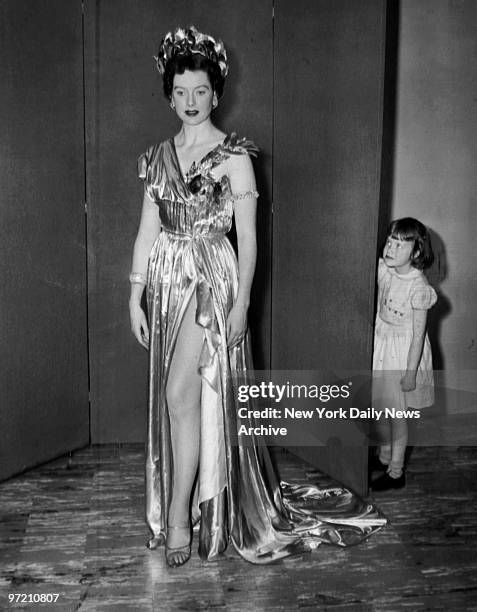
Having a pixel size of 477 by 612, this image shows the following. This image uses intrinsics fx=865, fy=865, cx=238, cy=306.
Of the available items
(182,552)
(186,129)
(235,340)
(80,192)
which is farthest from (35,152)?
(182,552)

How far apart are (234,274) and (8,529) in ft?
3.70

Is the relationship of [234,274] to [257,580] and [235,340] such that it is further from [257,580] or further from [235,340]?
[257,580]

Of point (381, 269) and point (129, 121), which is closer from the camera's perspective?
point (381, 269)

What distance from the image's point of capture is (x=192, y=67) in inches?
97.7

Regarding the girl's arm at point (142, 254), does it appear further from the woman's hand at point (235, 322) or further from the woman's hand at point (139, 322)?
the woman's hand at point (235, 322)

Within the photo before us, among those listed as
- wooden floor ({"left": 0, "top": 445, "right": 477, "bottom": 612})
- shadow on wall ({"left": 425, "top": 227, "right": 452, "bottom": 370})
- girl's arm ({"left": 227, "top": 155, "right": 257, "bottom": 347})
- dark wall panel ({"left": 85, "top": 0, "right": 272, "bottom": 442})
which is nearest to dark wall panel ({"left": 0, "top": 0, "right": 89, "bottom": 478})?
dark wall panel ({"left": 85, "top": 0, "right": 272, "bottom": 442})

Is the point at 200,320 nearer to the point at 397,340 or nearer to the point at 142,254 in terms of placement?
the point at 142,254

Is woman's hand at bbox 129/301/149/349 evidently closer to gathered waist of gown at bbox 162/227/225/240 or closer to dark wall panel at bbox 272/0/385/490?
gathered waist of gown at bbox 162/227/225/240

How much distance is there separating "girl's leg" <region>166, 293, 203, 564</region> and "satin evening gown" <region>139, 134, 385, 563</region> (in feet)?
0.08

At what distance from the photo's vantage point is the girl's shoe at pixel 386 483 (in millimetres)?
3141

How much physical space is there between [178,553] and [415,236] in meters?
1.36

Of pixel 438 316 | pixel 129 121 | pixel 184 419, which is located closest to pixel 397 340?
pixel 438 316

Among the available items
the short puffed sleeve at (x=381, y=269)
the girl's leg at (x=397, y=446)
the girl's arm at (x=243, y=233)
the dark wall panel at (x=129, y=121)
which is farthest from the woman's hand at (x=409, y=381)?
the girl's arm at (x=243, y=233)

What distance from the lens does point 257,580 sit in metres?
2.51
